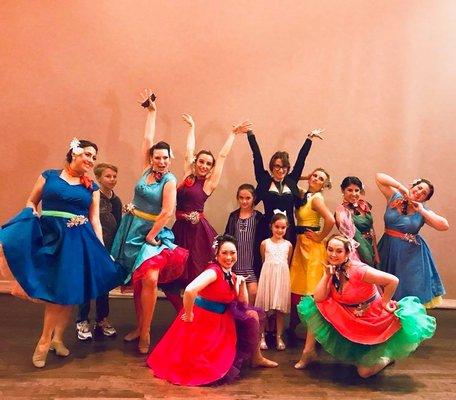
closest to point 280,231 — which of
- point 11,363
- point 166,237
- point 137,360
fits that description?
point 166,237

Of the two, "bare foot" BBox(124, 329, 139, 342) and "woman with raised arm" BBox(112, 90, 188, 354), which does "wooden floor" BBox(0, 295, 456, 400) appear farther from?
"woman with raised arm" BBox(112, 90, 188, 354)

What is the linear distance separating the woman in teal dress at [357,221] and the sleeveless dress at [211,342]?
106 cm

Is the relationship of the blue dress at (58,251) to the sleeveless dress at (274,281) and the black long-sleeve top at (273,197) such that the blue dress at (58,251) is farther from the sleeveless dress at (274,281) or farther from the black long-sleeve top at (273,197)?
the black long-sleeve top at (273,197)

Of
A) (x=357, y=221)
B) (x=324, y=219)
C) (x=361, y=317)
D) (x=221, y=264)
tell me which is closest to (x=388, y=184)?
(x=357, y=221)

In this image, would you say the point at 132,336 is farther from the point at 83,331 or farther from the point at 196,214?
the point at 196,214

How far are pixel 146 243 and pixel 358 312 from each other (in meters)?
1.41

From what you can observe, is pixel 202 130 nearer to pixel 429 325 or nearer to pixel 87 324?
pixel 87 324

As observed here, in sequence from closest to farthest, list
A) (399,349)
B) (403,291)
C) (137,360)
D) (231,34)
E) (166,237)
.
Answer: (399,349) < (137,360) < (166,237) < (403,291) < (231,34)

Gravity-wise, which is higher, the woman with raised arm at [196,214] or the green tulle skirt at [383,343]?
the woman with raised arm at [196,214]

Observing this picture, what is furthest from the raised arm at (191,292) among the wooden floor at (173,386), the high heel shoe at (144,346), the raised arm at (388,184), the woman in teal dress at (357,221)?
the raised arm at (388,184)

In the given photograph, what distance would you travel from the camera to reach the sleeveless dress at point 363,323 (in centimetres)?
281

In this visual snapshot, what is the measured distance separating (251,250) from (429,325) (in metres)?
1.28

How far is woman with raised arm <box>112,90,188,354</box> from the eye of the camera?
3.21 metres

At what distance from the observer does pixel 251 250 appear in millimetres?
3578
